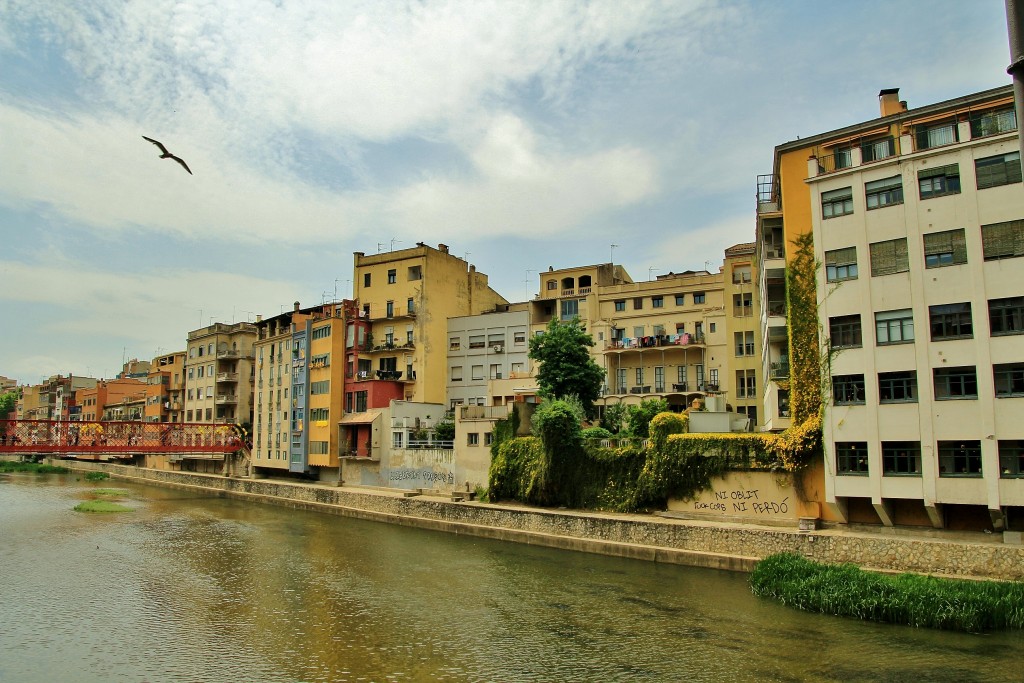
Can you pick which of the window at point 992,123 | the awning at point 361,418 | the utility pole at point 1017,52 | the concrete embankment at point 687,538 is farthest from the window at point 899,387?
the awning at point 361,418

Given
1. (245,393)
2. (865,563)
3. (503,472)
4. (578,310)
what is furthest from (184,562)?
(245,393)

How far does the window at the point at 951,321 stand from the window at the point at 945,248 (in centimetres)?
153

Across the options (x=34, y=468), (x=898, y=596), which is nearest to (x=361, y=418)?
(x=898, y=596)

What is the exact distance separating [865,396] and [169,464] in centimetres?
7233

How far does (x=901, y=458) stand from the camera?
85.0 ft

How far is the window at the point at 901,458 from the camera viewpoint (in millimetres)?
Result: 25547

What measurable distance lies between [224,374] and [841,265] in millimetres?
67281

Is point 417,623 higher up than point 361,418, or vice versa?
point 361,418

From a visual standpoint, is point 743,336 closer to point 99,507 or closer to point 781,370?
point 781,370

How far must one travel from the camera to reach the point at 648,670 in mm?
18000

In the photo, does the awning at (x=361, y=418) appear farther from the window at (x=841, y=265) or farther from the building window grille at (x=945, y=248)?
the building window grille at (x=945, y=248)

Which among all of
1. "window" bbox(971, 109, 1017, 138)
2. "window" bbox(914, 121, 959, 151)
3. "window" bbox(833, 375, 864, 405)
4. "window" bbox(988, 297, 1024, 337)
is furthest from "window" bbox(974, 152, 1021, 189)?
"window" bbox(833, 375, 864, 405)

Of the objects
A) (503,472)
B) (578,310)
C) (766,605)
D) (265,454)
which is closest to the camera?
(766,605)

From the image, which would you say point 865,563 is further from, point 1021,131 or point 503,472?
point 1021,131
